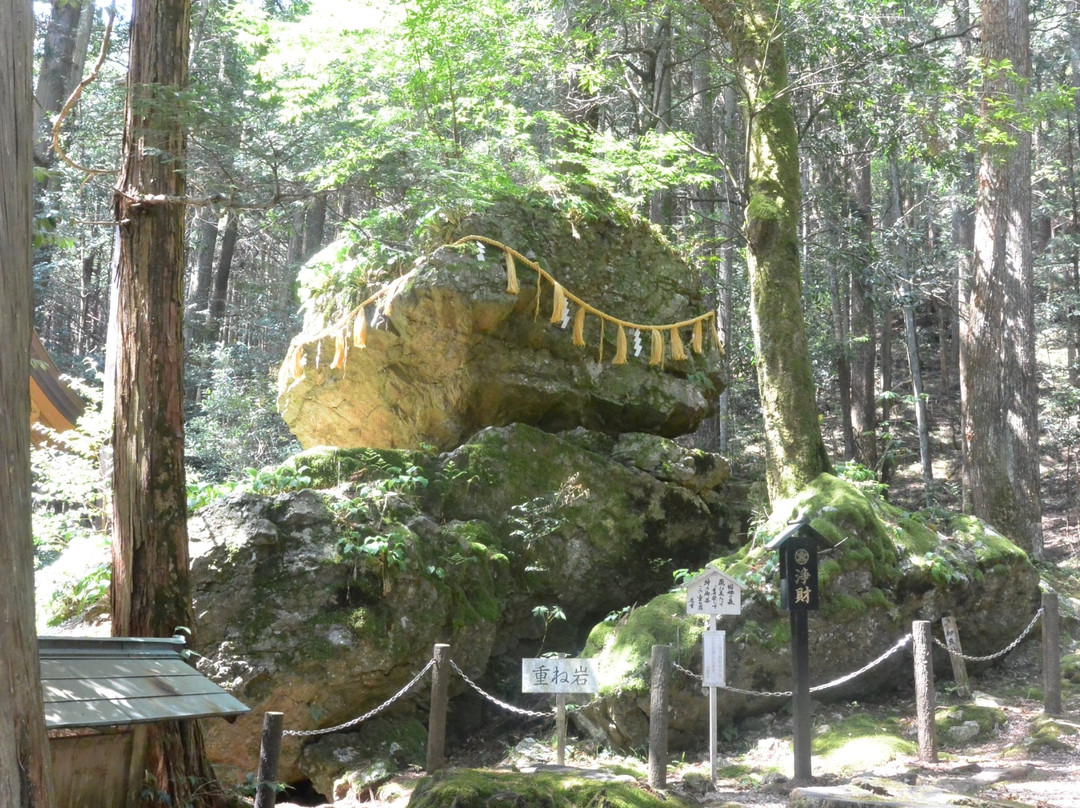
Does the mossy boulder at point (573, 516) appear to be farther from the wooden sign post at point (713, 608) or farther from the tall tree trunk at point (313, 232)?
the tall tree trunk at point (313, 232)

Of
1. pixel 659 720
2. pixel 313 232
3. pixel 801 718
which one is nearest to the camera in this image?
pixel 659 720

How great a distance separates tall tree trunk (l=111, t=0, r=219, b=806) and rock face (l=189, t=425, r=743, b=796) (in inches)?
62.2

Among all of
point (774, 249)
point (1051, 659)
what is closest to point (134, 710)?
point (1051, 659)

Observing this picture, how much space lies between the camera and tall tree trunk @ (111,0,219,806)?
538cm

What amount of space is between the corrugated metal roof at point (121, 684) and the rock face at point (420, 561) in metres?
2.29

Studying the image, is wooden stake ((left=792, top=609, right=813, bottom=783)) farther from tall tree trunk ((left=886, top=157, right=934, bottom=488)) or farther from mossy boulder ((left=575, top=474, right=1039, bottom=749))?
tall tree trunk ((left=886, top=157, right=934, bottom=488))

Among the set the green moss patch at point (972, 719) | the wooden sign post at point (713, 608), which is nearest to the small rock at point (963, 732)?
the green moss patch at point (972, 719)

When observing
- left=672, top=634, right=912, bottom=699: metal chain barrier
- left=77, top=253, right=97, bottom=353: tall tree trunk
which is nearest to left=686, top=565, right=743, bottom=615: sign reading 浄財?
left=672, top=634, right=912, bottom=699: metal chain barrier

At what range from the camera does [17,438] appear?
3.02 metres

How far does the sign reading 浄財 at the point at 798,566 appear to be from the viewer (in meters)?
6.09

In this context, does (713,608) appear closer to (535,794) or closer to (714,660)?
(714,660)

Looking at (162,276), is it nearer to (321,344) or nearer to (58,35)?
(321,344)

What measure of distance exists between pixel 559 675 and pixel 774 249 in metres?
5.31

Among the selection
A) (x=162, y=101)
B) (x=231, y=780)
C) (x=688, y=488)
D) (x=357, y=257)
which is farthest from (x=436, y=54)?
(x=231, y=780)
